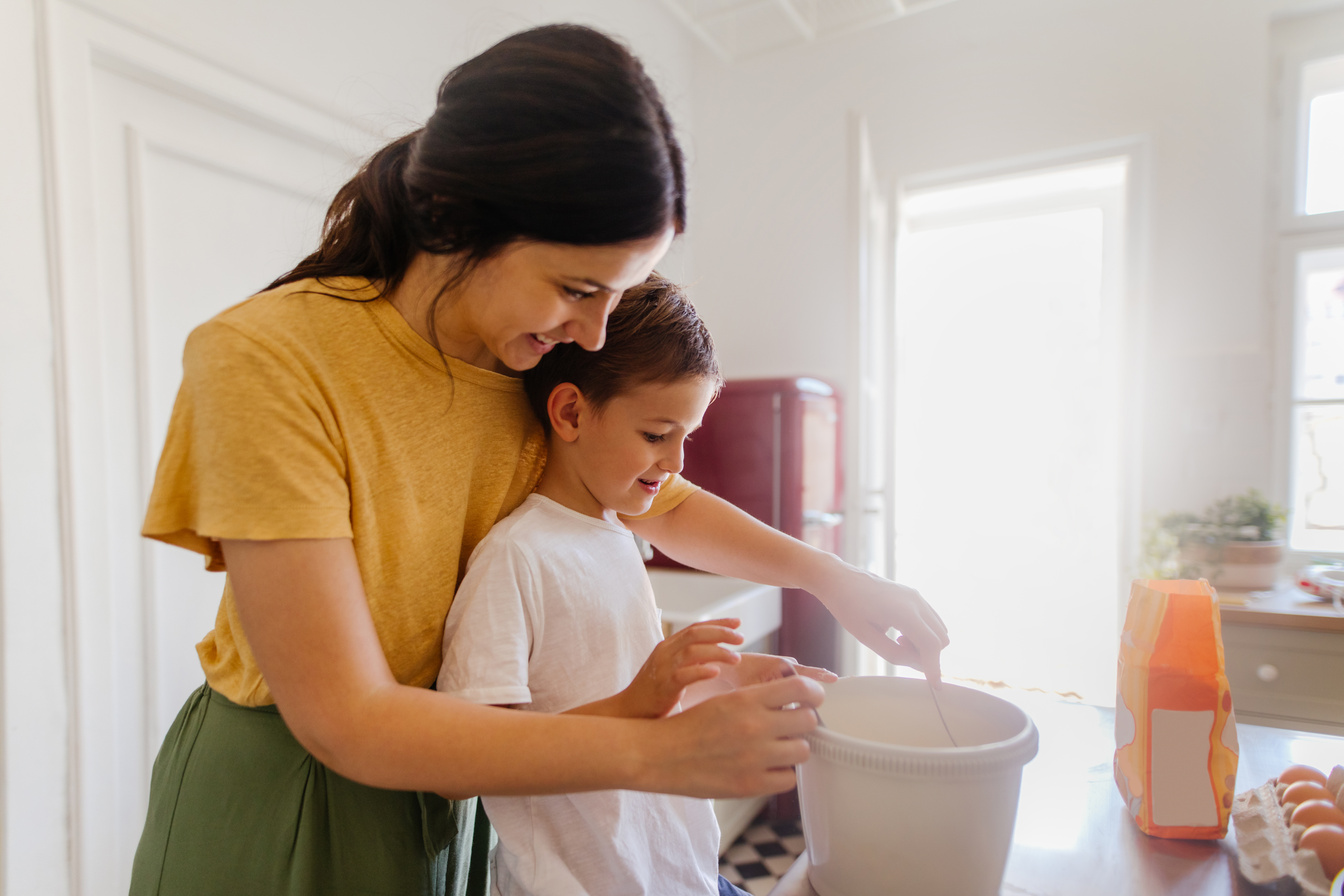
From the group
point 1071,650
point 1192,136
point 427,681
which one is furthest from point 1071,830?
point 1071,650

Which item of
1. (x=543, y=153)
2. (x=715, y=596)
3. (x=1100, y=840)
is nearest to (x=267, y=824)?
(x=543, y=153)

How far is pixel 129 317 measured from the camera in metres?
1.38

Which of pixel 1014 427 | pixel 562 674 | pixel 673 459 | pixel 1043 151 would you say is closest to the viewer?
pixel 562 674

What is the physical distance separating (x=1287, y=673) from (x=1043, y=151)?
1846 millimetres

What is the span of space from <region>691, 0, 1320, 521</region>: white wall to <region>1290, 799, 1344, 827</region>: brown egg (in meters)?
1.50

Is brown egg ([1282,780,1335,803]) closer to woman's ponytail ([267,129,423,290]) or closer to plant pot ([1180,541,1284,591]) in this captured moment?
woman's ponytail ([267,129,423,290])

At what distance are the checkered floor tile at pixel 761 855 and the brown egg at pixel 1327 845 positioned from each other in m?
1.70

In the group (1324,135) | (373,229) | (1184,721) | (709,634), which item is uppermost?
(1324,135)

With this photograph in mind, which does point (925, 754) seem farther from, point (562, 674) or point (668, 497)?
point (668, 497)

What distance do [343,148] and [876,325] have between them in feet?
5.06

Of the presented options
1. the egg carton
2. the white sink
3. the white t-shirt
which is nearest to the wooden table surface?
the egg carton

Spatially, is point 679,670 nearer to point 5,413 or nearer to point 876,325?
point 5,413

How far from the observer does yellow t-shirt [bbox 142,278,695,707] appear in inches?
21.1

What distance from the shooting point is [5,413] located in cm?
117
